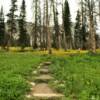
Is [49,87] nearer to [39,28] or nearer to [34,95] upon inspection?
[34,95]

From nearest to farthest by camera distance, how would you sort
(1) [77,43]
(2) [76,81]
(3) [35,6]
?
(2) [76,81]
(3) [35,6]
(1) [77,43]

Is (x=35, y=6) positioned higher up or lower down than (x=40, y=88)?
Result: higher up

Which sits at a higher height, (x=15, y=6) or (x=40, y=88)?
(x=15, y=6)

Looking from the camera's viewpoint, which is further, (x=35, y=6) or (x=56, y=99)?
(x=35, y=6)

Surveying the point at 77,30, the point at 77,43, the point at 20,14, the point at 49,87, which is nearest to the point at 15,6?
the point at 20,14

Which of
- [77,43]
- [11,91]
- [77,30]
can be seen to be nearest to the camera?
[11,91]

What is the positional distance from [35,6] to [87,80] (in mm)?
62910

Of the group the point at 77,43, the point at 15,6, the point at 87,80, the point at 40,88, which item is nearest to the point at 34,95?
the point at 40,88

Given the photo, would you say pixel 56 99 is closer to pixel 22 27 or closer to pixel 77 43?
pixel 22 27

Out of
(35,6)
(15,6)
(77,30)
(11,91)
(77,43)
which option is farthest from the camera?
(77,43)

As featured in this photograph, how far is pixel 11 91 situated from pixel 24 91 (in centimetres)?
94

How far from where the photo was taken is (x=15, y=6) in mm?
82500

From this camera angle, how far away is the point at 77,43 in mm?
106000

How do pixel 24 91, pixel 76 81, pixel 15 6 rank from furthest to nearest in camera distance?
pixel 15 6, pixel 76 81, pixel 24 91
